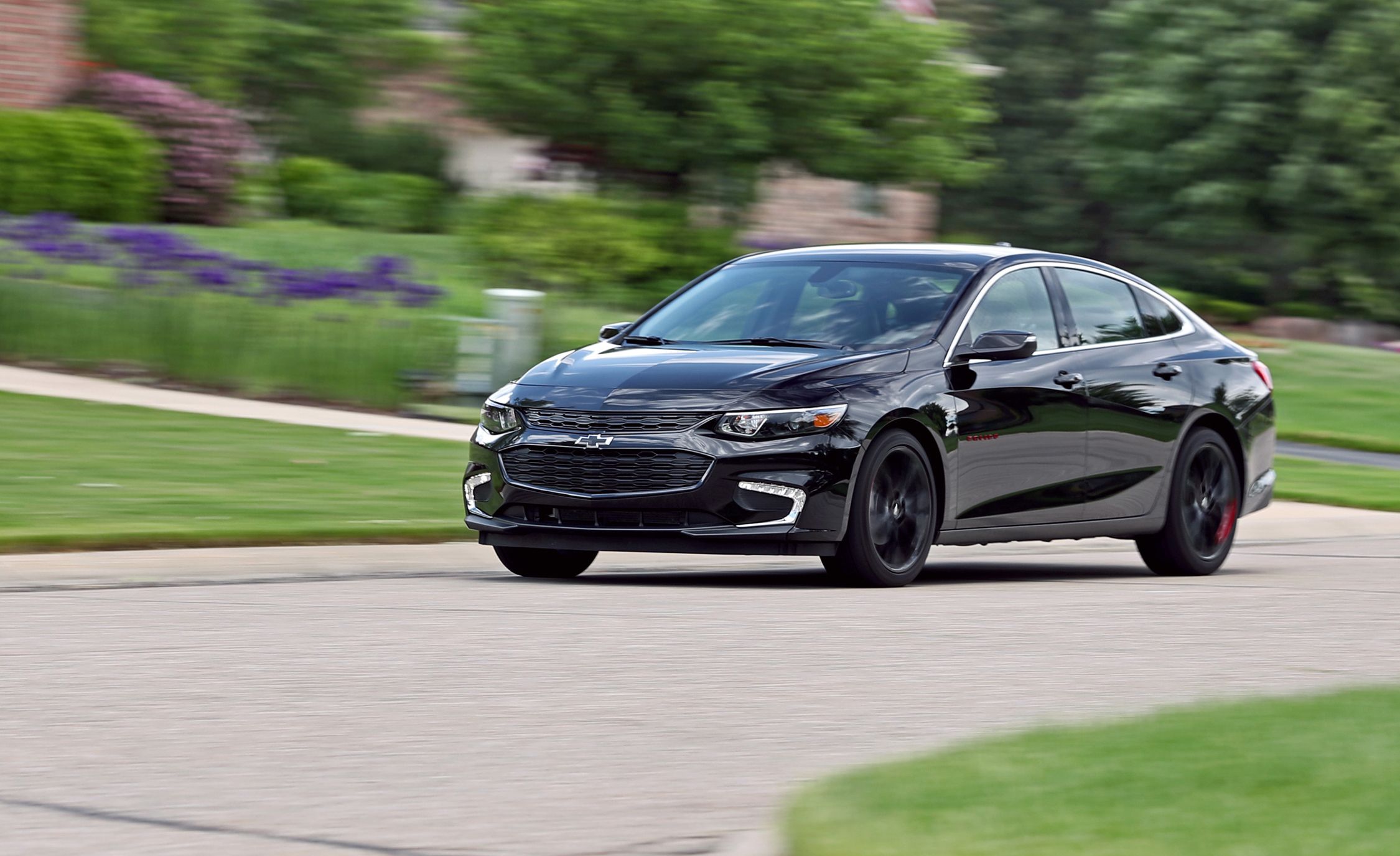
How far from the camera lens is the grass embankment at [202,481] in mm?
11180

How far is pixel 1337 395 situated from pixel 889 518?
20.2 m

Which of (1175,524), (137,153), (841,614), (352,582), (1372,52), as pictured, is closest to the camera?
(841,614)

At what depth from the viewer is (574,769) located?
18.3 ft

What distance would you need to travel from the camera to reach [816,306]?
10.7 m

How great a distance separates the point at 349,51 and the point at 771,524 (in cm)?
3193

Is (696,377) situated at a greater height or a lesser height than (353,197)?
greater

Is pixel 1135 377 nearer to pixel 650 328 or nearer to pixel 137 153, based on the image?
pixel 650 328

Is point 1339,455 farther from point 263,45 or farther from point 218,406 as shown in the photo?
point 263,45

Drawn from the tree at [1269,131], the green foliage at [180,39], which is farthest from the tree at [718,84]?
the tree at [1269,131]

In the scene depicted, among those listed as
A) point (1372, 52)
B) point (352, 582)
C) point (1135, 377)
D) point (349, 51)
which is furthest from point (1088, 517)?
point (1372, 52)

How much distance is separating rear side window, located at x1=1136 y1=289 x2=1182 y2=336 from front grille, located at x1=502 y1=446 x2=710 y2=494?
11.3ft

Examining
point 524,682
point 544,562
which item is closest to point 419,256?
point 544,562

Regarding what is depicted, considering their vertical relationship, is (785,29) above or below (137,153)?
above

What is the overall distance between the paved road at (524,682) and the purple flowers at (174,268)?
8.77 m
